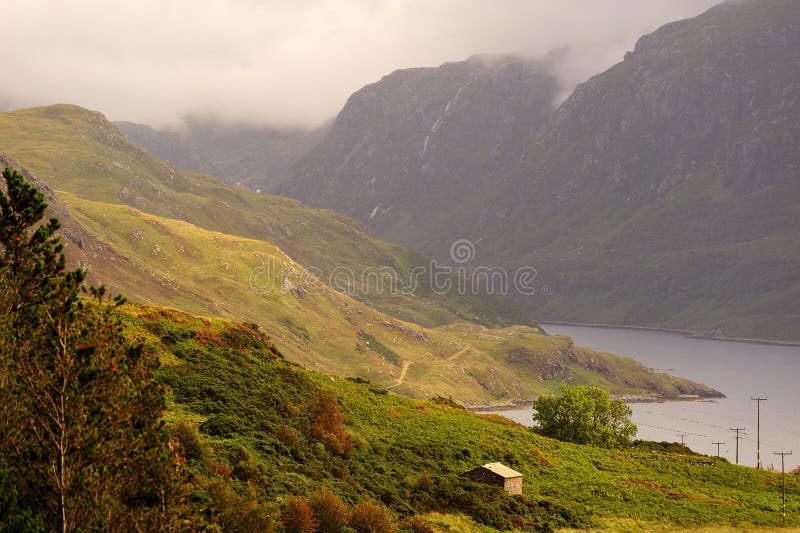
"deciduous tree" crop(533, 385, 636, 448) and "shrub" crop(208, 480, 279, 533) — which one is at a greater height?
"shrub" crop(208, 480, 279, 533)

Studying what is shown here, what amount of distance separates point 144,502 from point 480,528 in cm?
4022

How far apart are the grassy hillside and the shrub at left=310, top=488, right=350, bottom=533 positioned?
2716 millimetres

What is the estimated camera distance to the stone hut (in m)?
72.8

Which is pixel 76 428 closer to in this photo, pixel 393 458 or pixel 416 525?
pixel 416 525

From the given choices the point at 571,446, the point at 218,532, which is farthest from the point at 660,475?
the point at 218,532

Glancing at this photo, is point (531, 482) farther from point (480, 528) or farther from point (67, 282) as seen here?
point (67, 282)

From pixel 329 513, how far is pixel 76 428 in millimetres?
28218

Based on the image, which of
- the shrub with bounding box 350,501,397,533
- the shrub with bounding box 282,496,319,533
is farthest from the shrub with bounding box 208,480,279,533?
the shrub with bounding box 350,501,397,533

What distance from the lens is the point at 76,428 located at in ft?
83.5

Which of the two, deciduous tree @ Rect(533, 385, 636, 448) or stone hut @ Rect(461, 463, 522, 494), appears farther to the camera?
deciduous tree @ Rect(533, 385, 636, 448)

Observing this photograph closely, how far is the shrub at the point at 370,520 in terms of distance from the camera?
2032 inches

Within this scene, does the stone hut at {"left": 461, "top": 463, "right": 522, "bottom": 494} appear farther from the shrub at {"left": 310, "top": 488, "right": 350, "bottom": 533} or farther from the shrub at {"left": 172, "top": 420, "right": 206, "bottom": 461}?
the shrub at {"left": 172, "top": 420, "right": 206, "bottom": 461}

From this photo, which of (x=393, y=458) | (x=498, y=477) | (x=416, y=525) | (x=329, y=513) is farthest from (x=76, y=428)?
(x=498, y=477)

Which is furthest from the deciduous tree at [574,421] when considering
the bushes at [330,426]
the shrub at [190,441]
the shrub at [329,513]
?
the shrub at [190,441]
